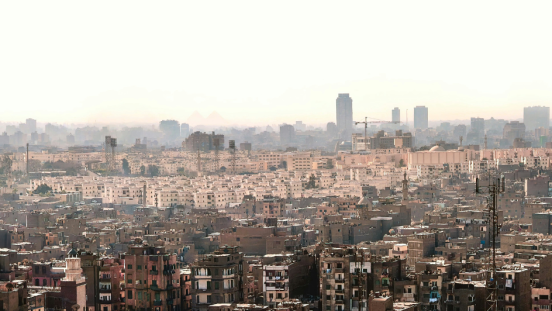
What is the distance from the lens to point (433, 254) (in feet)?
89.9

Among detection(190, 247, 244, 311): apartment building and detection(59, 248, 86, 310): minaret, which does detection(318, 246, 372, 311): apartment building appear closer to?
detection(190, 247, 244, 311): apartment building

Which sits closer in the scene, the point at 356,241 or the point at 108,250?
the point at 108,250

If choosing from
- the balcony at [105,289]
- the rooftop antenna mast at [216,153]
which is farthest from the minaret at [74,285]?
the rooftop antenna mast at [216,153]

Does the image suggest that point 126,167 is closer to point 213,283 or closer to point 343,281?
point 213,283

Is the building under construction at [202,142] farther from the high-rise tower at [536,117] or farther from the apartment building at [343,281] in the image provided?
the apartment building at [343,281]

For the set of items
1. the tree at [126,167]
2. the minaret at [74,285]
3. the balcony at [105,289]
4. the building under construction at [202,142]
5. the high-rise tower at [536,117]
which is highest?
the high-rise tower at [536,117]

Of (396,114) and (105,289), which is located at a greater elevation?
(396,114)

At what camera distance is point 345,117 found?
138 meters

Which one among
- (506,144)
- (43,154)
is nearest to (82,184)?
(43,154)

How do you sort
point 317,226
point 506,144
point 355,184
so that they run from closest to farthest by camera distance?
point 317,226 → point 355,184 → point 506,144

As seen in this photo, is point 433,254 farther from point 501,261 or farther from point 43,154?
point 43,154

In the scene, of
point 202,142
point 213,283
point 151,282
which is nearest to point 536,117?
point 202,142

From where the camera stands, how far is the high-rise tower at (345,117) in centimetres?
13512

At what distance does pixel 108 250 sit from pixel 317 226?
303 inches
